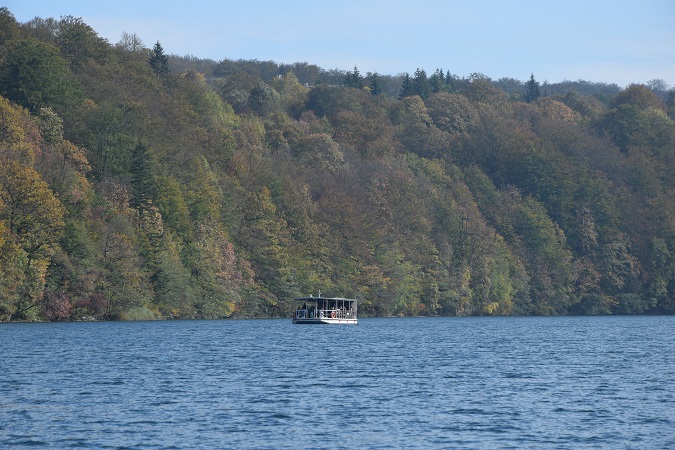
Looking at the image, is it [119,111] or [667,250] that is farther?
[667,250]

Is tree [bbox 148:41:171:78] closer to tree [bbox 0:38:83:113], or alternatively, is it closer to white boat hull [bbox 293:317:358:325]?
tree [bbox 0:38:83:113]

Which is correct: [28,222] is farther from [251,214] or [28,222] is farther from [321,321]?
[251,214]

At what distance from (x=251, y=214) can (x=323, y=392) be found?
90.4m

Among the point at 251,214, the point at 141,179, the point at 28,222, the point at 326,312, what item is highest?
the point at 141,179

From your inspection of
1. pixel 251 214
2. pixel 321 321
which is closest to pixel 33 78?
pixel 251 214

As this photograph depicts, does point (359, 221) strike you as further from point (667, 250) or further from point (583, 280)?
point (667, 250)

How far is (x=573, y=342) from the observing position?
321 feet

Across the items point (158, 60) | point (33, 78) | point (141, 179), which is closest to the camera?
point (141, 179)

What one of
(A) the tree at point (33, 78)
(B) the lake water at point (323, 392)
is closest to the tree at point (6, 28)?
(A) the tree at point (33, 78)

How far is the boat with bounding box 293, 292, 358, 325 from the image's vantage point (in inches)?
4796

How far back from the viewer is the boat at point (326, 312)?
400 ft

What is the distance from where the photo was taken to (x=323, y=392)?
53500 mm

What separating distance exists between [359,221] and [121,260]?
49.7 metres

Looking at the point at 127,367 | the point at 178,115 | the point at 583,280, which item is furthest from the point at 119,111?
the point at 583,280
